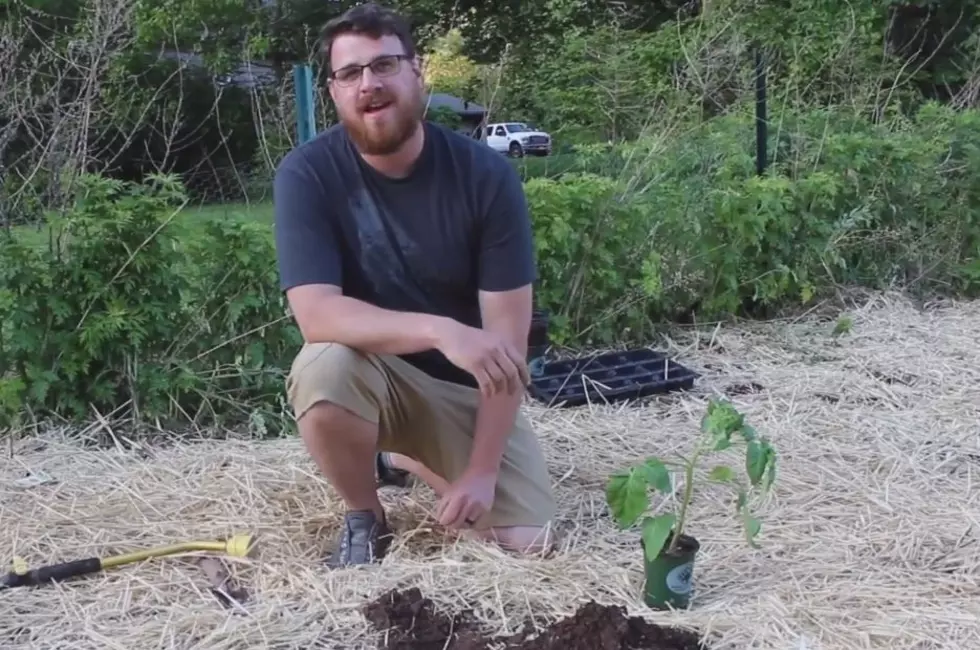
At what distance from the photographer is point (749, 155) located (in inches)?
217

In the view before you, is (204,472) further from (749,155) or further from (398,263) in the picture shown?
(749,155)

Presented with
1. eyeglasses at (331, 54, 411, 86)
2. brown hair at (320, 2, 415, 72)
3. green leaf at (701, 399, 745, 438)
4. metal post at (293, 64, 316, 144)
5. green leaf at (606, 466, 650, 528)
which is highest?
brown hair at (320, 2, 415, 72)

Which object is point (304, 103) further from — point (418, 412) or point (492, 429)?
point (492, 429)

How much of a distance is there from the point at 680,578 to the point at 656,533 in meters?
0.16

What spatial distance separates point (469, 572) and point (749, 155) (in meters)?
3.64

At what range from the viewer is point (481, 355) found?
7.37 ft

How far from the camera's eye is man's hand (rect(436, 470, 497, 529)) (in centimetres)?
250

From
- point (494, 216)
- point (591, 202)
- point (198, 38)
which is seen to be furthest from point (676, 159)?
point (198, 38)

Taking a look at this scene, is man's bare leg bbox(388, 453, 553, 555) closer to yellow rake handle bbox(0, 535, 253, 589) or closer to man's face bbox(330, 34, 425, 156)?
yellow rake handle bbox(0, 535, 253, 589)

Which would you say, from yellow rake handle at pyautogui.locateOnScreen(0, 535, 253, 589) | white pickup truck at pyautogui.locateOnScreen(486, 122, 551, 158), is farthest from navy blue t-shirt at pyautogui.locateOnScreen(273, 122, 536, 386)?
white pickup truck at pyautogui.locateOnScreen(486, 122, 551, 158)

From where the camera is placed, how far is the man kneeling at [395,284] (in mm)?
2449

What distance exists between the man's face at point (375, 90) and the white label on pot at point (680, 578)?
115cm

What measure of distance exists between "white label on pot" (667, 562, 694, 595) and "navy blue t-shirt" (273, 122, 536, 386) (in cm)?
75

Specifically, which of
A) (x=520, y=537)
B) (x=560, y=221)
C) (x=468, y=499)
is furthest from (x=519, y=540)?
(x=560, y=221)
